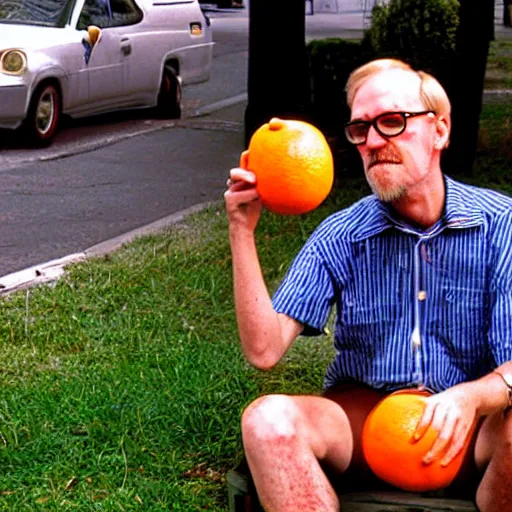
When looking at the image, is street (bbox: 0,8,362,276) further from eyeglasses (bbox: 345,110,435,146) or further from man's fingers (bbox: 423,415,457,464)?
man's fingers (bbox: 423,415,457,464)

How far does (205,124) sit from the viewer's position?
13227mm

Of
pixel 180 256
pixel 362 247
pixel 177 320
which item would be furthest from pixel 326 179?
pixel 180 256

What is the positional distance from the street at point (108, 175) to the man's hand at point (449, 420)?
14.4 feet

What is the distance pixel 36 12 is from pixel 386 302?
941 centimetres

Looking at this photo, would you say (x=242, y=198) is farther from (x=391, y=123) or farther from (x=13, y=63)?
(x=13, y=63)

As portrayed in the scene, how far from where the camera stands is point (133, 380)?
4891 millimetres

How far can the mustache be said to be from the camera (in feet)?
10.5

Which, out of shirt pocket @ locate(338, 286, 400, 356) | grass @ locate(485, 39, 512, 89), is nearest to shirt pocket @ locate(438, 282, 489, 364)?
shirt pocket @ locate(338, 286, 400, 356)

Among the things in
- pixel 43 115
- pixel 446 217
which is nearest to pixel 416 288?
pixel 446 217

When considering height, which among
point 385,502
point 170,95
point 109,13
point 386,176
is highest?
point 386,176

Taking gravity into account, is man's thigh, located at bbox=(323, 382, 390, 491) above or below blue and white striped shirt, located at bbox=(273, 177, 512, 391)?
below

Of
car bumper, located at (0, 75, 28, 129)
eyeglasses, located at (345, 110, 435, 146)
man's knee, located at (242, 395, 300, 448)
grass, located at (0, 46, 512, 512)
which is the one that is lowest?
grass, located at (0, 46, 512, 512)

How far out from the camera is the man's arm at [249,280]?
3127 millimetres

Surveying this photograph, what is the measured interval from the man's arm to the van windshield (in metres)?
9.13
